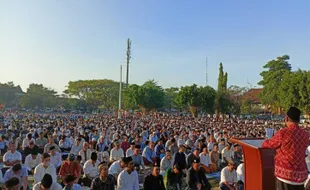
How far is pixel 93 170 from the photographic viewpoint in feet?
27.8

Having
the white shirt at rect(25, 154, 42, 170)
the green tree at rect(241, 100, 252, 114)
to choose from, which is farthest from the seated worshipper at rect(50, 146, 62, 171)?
the green tree at rect(241, 100, 252, 114)

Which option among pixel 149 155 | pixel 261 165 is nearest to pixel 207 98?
pixel 149 155

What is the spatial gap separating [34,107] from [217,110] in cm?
4839

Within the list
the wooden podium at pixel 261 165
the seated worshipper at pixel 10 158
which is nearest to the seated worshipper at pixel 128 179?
the wooden podium at pixel 261 165

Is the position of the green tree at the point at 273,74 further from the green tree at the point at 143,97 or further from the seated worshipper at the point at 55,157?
the seated worshipper at the point at 55,157

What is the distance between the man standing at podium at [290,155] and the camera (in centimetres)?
317

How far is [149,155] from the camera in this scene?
38.3 ft

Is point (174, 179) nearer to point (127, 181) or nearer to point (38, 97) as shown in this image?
point (127, 181)

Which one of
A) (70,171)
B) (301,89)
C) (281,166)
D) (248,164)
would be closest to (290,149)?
(281,166)

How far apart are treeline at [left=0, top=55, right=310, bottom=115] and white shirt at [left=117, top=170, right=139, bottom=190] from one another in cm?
3008

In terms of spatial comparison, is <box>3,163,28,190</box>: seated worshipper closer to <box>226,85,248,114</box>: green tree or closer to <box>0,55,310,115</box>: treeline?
<box>0,55,310,115</box>: treeline

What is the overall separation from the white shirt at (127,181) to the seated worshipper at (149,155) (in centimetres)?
454

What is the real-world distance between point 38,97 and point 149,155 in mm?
71958

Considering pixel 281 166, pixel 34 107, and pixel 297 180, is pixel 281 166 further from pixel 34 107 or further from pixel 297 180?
pixel 34 107
